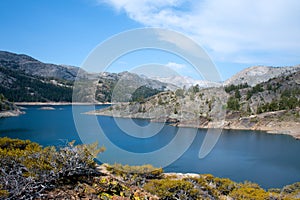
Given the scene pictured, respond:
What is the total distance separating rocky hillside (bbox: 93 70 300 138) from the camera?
71.6m

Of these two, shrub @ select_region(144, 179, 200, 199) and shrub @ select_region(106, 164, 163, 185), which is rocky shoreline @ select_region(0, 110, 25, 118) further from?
shrub @ select_region(144, 179, 200, 199)

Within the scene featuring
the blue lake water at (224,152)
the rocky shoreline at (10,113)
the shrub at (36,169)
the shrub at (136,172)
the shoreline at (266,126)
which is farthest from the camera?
the rocky shoreline at (10,113)

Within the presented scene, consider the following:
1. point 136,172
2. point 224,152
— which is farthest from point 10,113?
point 136,172

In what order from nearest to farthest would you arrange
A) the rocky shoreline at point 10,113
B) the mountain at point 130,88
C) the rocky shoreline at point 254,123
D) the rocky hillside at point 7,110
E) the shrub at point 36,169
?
the shrub at point 36,169, the mountain at point 130,88, the rocky shoreline at point 254,123, the rocky shoreline at point 10,113, the rocky hillside at point 7,110

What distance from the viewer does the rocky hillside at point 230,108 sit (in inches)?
2817

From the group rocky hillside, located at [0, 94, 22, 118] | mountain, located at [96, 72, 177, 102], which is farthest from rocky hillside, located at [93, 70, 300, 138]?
rocky hillside, located at [0, 94, 22, 118]

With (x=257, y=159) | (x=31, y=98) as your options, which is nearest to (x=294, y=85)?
(x=257, y=159)

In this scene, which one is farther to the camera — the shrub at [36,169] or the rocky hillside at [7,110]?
the rocky hillside at [7,110]

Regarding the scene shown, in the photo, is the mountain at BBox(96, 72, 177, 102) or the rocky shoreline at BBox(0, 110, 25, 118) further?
the rocky shoreline at BBox(0, 110, 25, 118)

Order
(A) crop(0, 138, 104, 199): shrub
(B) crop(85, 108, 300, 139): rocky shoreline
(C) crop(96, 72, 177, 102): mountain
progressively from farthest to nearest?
(B) crop(85, 108, 300, 139): rocky shoreline < (C) crop(96, 72, 177, 102): mountain < (A) crop(0, 138, 104, 199): shrub

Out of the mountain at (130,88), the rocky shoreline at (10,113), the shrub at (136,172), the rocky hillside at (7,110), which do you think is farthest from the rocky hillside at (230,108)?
the shrub at (136,172)

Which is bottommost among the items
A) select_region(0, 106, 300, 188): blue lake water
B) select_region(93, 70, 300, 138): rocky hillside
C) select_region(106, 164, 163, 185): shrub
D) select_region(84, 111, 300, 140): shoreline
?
select_region(0, 106, 300, 188): blue lake water

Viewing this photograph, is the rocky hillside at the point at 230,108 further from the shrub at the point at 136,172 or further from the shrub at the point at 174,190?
the shrub at the point at 174,190

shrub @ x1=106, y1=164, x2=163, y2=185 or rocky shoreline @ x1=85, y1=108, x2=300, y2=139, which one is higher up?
rocky shoreline @ x1=85, y1=108, x2=300, y2=139
